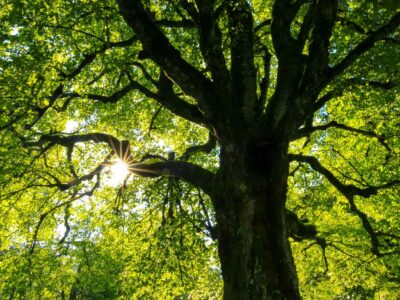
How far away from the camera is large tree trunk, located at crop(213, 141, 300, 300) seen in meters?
5.67

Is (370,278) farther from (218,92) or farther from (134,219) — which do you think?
(218,92)

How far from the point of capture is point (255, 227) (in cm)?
612

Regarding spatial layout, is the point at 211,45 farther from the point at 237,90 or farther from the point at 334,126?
the point at 334,126

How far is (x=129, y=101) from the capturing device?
51.4 ft

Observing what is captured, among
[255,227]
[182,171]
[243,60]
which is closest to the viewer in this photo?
[255,227]

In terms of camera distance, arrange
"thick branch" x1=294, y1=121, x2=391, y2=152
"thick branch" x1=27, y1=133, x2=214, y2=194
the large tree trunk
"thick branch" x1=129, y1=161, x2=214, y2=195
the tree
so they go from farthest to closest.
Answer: "thick branch" x1=294, y1=121, x2=391, y2=152 → "thick branch" x1=27, y1=133, x2=214, y2=194 → "thick branch" x1=129, y1=161, x2=214, y2=195 → the tree → the large tree trunk

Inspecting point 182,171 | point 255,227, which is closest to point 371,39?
point 255,227

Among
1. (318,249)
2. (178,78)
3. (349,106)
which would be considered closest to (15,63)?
(178,78)

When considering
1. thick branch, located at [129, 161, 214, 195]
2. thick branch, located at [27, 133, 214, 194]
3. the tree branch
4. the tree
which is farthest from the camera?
thick branch, located at [27, 133, 214, 194]

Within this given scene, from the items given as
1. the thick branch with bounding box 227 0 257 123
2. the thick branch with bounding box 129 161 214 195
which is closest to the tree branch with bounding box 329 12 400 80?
the thick branch with bounding box 227 0 257 123

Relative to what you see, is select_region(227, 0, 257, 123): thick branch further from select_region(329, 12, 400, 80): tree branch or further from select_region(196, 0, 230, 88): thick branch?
select_region(329, 12, 400, 80): tree branch

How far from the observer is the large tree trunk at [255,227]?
5.67 m

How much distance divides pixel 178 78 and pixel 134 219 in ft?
29.2

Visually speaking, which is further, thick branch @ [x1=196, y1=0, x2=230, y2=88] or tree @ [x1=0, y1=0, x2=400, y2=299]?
thick branch @ [x1=196, y1=0, x2=230, y2=88]
